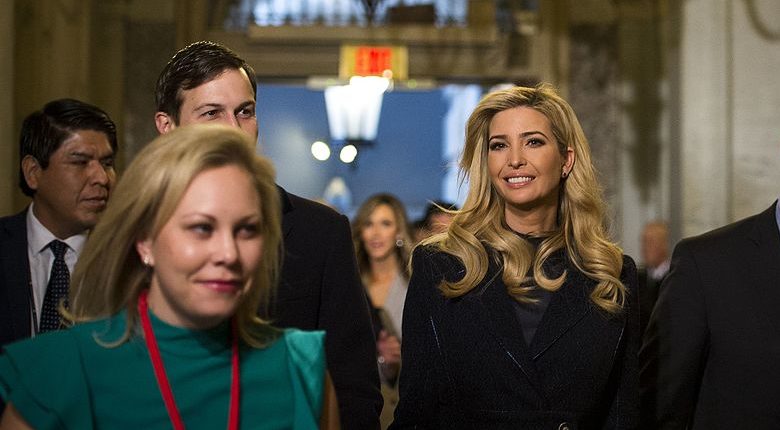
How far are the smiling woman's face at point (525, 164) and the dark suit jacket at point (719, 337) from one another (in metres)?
0.55

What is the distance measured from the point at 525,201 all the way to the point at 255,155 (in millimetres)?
1494

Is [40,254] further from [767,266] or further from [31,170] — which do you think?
[767,266]

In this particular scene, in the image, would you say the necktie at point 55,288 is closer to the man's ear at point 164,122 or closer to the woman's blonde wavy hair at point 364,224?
the man's ear at point 164,122

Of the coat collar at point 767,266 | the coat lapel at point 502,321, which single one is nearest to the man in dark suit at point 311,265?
the coat lapel at point 502,321

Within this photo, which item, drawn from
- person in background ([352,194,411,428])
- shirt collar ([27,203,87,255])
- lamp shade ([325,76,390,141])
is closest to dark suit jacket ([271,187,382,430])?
shirt collar ([27,203,87,255])

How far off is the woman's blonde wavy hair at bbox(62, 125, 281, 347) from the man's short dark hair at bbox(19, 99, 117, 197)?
191cm

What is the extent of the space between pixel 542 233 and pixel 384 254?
3.49 metres

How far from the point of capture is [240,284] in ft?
7.76

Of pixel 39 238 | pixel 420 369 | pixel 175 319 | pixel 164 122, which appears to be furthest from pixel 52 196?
pixel 175 319

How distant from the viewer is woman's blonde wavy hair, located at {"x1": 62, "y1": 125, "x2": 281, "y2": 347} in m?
2.37

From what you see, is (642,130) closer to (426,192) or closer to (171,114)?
(171,114)

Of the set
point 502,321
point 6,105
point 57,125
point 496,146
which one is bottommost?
point 502,321

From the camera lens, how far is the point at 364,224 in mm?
7547

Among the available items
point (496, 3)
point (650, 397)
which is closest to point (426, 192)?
point (496, 3)
